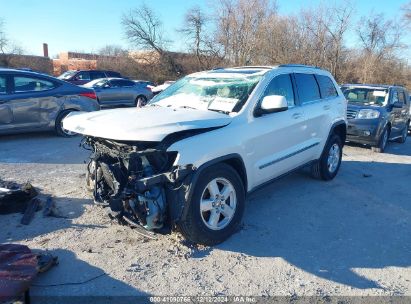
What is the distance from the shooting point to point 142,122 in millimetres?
3559

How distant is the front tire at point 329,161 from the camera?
6090 millimetres

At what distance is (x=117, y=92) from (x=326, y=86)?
38.5 feet

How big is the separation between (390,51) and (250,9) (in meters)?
13.9

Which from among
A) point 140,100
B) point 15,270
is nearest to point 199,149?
point 15,270

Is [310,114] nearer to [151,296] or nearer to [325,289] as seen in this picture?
[325,289]

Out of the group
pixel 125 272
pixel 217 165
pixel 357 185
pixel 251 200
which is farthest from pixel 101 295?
pixel 357 185

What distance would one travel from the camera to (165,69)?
39.7 metres

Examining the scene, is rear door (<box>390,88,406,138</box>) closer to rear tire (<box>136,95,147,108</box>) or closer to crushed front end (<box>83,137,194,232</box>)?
crushed front end (<box>83,137,194,232</box>)

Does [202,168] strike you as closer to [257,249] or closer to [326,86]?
[257,249]

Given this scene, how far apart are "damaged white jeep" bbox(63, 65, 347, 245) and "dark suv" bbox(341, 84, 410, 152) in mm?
4601

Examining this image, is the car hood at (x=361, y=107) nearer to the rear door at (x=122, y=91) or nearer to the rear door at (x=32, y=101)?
the rear door at (x=32, y=101)

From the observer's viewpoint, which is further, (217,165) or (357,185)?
(357,185)

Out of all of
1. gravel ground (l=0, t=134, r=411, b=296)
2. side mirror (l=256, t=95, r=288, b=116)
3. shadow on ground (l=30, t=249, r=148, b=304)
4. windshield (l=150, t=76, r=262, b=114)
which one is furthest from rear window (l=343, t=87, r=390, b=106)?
shadow on ground (l=30, t=249, r=148, b=304)

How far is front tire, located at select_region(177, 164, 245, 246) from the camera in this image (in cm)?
354
